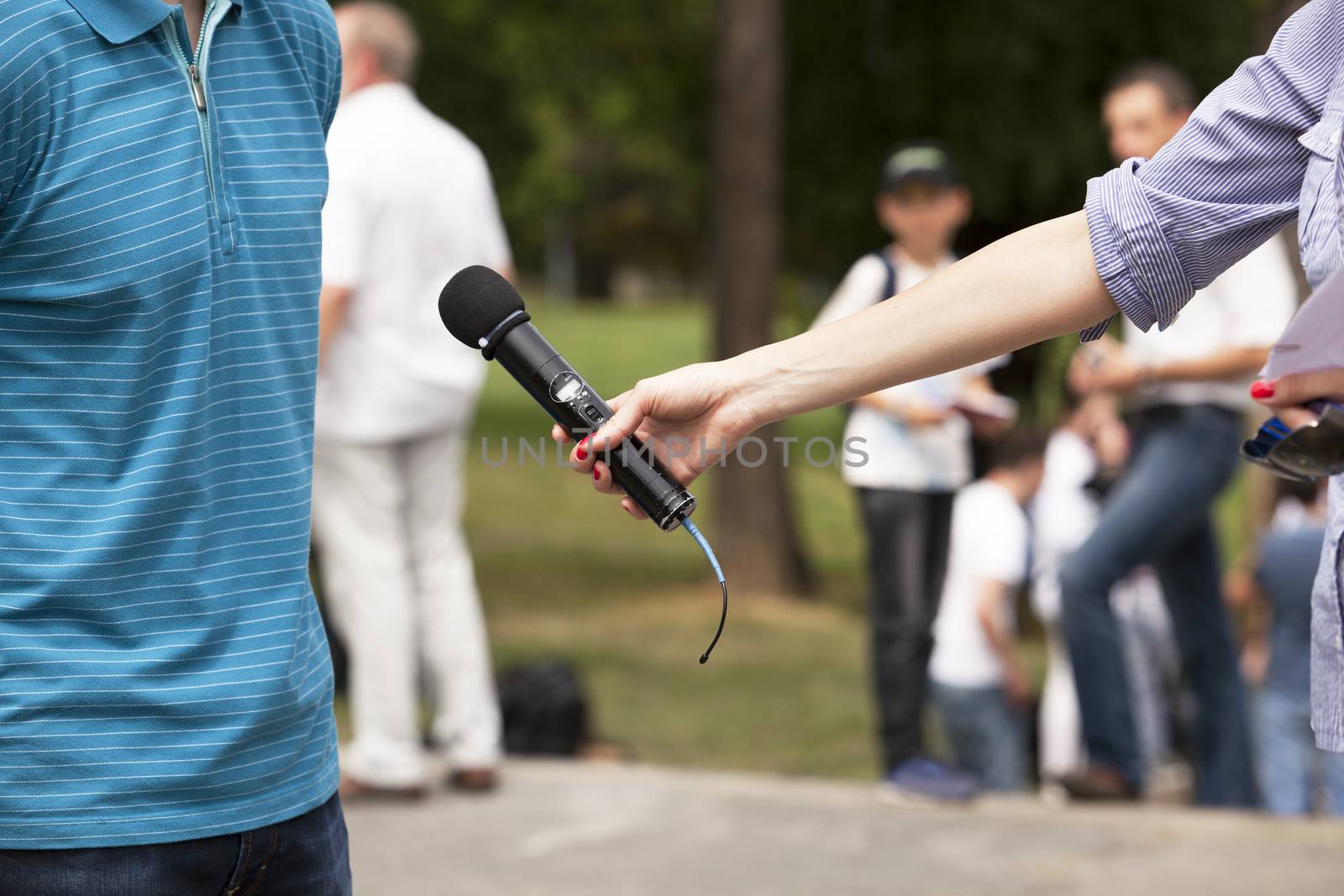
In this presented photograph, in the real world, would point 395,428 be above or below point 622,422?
above

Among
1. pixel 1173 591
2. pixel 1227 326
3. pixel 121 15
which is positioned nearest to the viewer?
pixel 121 15

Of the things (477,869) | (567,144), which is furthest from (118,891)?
(567,144)

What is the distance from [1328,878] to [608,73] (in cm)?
1294

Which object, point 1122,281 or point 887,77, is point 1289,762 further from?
point 887,77

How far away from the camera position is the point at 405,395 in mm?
4828

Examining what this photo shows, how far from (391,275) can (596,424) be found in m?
3.06

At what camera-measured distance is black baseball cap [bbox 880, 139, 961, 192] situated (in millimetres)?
5223

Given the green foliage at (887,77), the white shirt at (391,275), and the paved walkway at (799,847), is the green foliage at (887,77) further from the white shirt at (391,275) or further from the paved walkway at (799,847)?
the paved walkway at (799,847)

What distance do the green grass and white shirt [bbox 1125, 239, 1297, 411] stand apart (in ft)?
6.80

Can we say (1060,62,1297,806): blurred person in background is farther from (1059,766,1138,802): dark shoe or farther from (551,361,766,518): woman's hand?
(551,361,766,518): woman's hand

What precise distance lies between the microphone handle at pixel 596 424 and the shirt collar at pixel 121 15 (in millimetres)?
573

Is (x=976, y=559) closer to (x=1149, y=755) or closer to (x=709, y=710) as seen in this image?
(x=1149, y=755)

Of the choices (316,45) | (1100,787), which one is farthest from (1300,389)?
(1100,787)

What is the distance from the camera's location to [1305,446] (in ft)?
6.54
